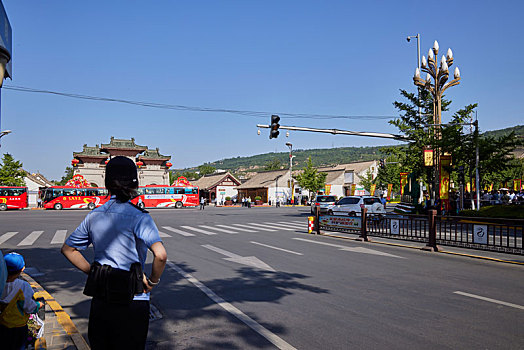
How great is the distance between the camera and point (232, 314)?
589cm

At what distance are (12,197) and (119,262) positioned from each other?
52.4m

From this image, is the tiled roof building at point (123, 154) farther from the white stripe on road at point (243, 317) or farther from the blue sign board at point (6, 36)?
the blue sign board at point (6, 36)

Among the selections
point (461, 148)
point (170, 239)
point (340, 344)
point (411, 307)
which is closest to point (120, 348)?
point (340, 344)

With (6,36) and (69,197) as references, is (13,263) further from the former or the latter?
(69,197)

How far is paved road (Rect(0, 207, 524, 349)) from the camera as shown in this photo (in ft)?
16.1

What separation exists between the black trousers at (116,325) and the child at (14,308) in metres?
1.42

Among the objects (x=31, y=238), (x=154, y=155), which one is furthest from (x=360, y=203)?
(x=154, y=155)

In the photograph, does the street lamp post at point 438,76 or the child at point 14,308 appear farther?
the street lamp post at point 438,76

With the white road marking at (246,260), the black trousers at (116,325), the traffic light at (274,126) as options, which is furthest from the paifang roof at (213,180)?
the black trousers at (116,325)

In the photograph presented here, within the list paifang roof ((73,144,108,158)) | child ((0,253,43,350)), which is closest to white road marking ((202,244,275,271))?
child ((0,253,43,350))

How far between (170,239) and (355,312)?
1097cm

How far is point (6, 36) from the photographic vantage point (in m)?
3.66

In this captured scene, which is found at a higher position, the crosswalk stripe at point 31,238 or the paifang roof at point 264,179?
the paifang roof at point 264,179

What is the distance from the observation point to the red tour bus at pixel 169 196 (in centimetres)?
5328
